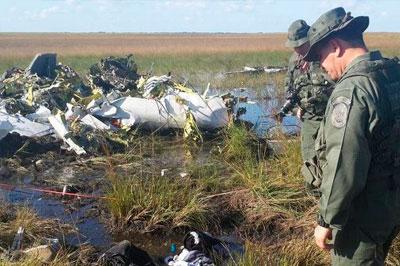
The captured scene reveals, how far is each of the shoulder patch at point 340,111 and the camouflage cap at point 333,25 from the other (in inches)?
13.4

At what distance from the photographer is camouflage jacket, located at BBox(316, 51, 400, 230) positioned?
2246 millimetres

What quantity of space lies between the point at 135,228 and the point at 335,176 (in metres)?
3.12

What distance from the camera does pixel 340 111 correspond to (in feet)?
7.49

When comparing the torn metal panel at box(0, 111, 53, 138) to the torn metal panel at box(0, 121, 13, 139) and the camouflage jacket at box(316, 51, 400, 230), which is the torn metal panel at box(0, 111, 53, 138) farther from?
the camouflage jacket at box(316, 51, 400, 230)

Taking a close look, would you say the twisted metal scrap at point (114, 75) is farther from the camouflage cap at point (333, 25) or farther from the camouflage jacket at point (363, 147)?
the camouflage jacket at point (363, 147)

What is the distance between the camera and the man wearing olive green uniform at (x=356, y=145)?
2.25m

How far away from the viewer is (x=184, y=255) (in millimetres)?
4164

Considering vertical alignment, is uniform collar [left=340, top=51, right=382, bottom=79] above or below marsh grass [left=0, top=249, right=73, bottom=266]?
above

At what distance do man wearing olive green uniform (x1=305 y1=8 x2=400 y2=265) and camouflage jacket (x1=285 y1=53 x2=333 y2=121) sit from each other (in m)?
2.70

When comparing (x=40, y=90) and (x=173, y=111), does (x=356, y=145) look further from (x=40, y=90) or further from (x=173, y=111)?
(x=40, y=90)

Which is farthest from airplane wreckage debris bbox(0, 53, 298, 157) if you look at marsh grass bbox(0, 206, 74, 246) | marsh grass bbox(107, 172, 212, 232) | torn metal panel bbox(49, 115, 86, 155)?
marsh grass bbox(0, 206, 74, 246)

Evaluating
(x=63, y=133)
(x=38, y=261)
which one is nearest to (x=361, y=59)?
(x=38, y=261)

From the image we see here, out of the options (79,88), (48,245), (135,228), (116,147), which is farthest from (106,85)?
(48,245)

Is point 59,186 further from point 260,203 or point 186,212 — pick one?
point 260,203
